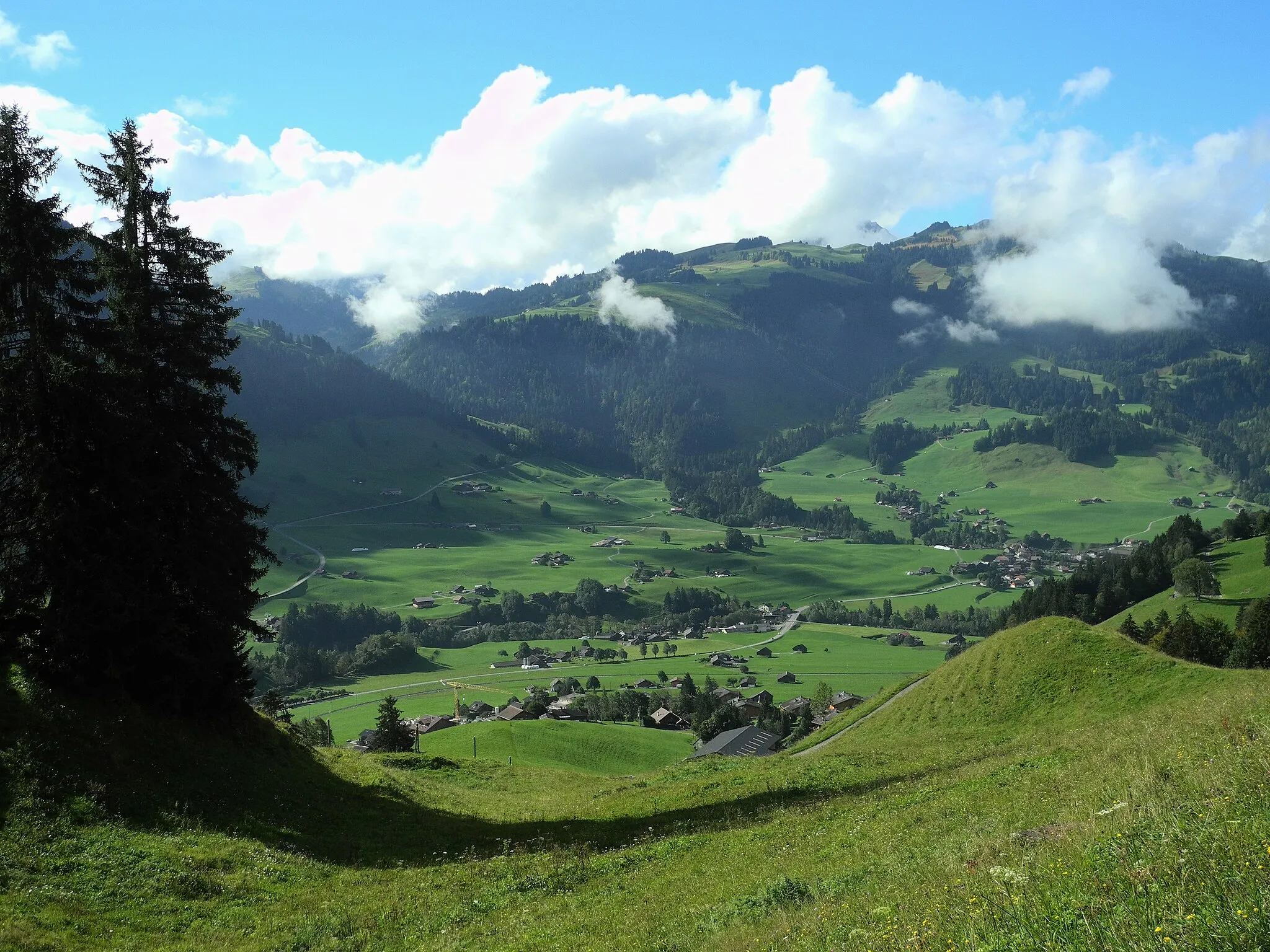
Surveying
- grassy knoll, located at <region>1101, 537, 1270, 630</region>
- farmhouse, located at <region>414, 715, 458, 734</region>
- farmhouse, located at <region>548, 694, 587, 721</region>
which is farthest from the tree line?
farmhouse, located at <region>548, 694, 587, 721</region>

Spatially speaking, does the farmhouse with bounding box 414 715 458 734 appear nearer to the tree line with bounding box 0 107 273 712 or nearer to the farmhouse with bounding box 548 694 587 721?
the farmhouse with bounding box 548 694 587 721

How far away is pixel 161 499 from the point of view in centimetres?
2938

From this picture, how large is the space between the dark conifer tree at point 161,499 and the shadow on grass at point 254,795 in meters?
1.92

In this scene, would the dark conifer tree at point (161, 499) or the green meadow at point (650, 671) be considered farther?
the green meadow at point (650, 671)

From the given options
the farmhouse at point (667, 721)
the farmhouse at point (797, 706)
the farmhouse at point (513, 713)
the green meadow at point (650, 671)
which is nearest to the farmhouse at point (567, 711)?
the farmhouse at point (513, 713)

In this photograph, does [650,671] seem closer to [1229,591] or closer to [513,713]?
[513,713]

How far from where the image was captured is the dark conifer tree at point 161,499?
1066 inches

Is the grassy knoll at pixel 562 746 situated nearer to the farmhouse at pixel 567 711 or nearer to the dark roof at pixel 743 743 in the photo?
the dark roof at pixel 743 743

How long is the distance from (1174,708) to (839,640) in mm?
154585

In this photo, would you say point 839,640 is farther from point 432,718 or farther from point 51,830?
point 51,830

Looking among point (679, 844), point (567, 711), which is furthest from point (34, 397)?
point (567, 711)

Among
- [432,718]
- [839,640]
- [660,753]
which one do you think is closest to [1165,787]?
[660,753]

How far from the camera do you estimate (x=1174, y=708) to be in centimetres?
2764

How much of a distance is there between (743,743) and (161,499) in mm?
64015
